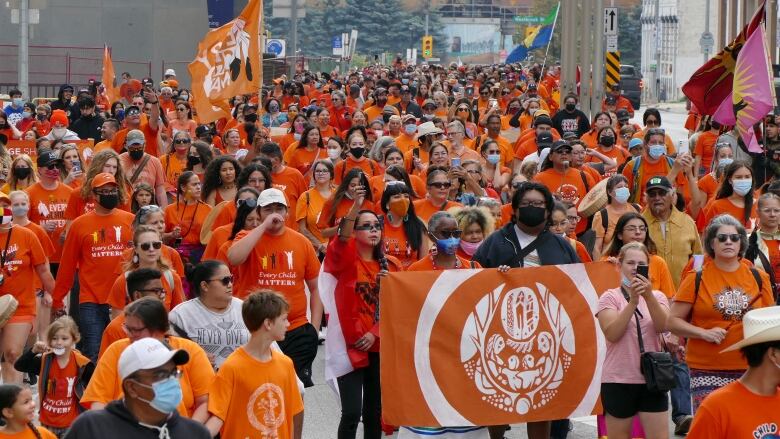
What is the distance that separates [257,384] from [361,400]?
218 cm

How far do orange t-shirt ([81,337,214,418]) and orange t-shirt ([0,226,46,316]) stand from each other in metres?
4.27

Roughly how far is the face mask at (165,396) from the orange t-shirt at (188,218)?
7204 millimetres

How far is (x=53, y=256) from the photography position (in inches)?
511

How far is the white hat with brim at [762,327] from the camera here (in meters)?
5.59

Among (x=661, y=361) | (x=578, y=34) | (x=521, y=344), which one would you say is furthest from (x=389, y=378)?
(x=578, y=34)

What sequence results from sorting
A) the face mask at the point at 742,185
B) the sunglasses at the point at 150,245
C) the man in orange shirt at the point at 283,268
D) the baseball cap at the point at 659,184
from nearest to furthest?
the sunglasses at the point at 150,245 → the man in orange shirt at the point at 283,268 → the baseball cap at the point at 659,184 → the face mask at the point at 742,185

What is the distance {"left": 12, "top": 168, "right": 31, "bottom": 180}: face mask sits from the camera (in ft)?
45.9

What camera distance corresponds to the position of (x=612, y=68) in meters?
31.0

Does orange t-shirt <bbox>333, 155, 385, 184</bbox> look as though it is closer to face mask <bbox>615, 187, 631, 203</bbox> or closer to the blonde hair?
face mask <bbox>615, 187, 631, 203</bbox>

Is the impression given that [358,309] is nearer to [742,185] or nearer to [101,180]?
[101,180]

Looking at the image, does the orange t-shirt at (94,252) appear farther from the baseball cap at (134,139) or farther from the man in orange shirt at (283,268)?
the baseball cap at (134,139)

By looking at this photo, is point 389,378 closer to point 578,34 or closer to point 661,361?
point 661,361

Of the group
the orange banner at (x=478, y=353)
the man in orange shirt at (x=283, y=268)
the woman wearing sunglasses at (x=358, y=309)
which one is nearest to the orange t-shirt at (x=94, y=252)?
the man in orange shirt at (x=283, y=268)

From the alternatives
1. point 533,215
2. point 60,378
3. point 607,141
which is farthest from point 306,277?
point 607,141
